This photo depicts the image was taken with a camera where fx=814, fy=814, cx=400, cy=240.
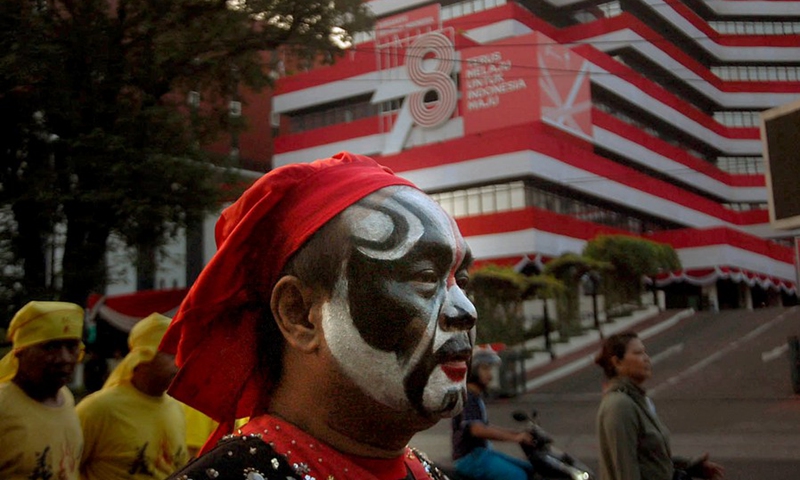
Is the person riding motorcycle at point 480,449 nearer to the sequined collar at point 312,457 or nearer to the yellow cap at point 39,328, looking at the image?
the yellow cap at point 39,328

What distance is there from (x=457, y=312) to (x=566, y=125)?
117 ft

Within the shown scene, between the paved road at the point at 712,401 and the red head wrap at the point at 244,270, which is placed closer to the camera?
the red head wrap at the point at 244,270

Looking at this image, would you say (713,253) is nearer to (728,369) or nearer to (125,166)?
(728,369)

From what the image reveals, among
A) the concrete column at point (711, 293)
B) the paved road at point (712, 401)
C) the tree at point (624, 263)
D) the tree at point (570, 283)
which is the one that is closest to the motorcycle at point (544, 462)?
the paved road at point (712, 401)

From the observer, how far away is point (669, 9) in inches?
1684

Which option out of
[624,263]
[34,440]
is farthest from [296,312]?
[624,263]

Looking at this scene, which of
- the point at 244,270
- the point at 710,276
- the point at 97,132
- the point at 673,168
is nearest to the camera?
the point at 244,270

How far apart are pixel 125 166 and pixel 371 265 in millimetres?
8640

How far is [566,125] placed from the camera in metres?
35.8

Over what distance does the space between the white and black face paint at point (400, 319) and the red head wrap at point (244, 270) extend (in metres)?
0.08

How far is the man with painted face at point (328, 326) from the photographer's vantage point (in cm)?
115

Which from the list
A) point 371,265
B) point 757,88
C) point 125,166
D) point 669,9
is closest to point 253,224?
point 371,265

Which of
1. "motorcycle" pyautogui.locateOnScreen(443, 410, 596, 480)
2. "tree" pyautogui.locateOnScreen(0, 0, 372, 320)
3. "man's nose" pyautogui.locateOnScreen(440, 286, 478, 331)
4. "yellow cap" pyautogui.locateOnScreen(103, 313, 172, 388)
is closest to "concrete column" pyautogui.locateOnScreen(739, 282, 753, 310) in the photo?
"tree" pyautogui.locateOnScreen(0, 0, 372, 320)

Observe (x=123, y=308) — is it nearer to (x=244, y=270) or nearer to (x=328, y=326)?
(x=244, y=270)
